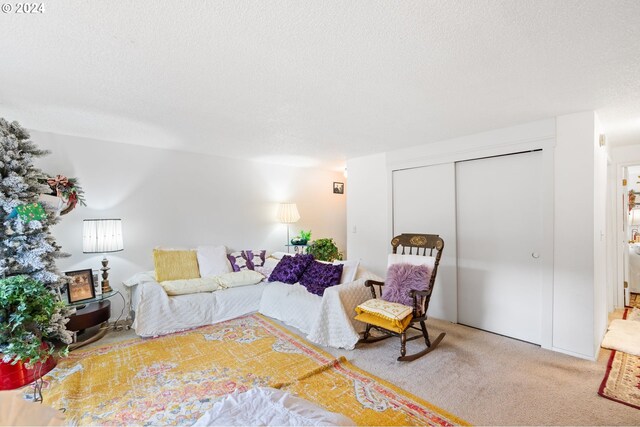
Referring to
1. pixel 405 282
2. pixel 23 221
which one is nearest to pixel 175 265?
pixel 23 221

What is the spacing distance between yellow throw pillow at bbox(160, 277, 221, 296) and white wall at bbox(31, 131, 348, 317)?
0.77 metres

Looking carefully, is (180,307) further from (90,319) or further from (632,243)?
(632,243)

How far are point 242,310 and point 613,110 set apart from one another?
434 cm

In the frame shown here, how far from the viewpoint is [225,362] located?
255 centimetres

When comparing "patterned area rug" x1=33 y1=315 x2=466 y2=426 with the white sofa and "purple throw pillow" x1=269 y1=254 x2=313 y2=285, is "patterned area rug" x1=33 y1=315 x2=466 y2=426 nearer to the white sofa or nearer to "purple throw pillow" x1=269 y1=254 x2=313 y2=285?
the white sofa

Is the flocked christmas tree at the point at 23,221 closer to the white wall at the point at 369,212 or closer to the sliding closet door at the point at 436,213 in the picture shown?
the white wall at the point at 369,212

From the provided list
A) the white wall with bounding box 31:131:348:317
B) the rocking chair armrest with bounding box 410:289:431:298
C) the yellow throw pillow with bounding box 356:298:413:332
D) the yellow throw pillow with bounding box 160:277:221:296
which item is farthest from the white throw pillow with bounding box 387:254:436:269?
the white wall with bounding box 31:131:348:317

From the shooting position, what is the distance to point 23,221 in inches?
83.0

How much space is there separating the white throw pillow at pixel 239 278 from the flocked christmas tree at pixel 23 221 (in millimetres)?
1606

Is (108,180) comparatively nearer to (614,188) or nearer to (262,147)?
(262,147)

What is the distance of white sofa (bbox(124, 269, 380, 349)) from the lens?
289 cm

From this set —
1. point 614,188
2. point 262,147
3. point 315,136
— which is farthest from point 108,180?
point 614,188

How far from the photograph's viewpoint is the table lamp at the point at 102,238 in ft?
10.3

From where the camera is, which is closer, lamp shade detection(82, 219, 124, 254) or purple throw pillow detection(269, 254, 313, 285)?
lamp shade detection(82, 219, 124, 254)
